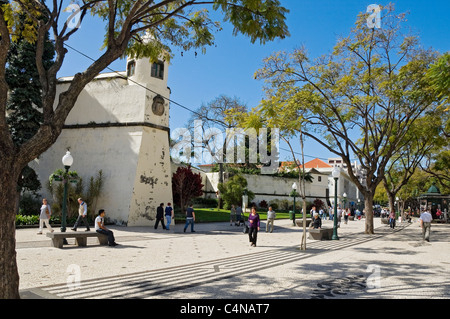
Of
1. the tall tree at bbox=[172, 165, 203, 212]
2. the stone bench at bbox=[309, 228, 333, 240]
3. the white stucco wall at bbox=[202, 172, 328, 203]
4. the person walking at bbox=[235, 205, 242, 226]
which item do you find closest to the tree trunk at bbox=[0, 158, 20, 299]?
the stone bench at bbox=[309, 228, 333, 240]

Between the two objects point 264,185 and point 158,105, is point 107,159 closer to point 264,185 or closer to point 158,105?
point 158,105

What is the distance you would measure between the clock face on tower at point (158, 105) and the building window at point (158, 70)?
1.47 meters

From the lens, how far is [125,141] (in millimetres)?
21781

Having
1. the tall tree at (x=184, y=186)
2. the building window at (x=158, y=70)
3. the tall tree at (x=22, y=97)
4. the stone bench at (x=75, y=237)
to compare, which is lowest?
the stone bench at (x=75, y=237)

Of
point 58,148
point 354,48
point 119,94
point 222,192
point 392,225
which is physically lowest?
point 392,225

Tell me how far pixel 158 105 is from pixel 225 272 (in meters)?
15.8

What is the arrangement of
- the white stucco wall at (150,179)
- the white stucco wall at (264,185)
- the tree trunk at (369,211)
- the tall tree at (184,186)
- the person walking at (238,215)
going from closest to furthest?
1. the tree trunk at (369,211)
2. the white stucco wall at (150,179)
3. the person walking at (238,215)
4. the tall tree at (184,186)
5. the white stucco wall at (264,185)

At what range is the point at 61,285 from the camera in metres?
6.57

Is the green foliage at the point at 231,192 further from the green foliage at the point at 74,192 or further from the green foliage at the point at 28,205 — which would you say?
the green foliage at the point at 28,205

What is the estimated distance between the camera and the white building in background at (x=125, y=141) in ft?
69.8

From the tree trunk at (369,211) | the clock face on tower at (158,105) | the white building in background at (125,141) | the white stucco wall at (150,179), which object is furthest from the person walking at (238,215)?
the clock face on tower at (158,105)

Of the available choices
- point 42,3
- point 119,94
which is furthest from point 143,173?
point 42,3
